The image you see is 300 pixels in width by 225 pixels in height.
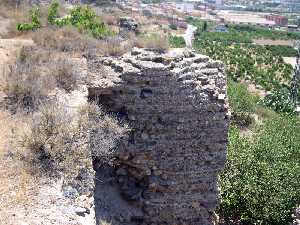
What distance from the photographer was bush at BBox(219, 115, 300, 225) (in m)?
10.7

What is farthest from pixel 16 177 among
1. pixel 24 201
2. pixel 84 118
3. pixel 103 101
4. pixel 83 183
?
pixel 103 101

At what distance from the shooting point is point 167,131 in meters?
7.77

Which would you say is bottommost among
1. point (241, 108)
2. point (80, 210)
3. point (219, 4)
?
point (241, 108)

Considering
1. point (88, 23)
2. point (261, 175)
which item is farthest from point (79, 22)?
point (261, 175)

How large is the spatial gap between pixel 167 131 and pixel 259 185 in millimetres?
4166

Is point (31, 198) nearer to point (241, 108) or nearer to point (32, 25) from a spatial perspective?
point (32, 25)

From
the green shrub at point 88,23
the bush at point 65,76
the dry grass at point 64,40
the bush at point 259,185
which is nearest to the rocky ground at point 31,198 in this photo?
the bush at point 65,76

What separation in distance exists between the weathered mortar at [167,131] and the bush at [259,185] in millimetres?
2886

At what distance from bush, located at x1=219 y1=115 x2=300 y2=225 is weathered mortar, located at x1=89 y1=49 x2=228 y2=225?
114 inches

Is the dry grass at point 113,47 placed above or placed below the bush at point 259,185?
above

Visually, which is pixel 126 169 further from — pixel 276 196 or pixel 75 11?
pixel 75 11

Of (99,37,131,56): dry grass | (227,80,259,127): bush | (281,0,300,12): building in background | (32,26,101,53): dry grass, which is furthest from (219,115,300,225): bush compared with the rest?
(281,0,300,12): building in background

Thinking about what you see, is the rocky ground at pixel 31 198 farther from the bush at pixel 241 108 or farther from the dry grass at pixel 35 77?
the bush at pixel 241 108

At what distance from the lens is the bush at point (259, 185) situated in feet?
35.1
